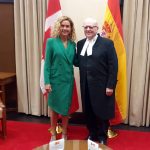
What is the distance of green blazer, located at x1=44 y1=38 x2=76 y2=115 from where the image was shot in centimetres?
271

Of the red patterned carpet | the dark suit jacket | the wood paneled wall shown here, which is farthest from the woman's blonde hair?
the wood paneled wall

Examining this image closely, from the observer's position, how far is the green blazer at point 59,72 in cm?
271

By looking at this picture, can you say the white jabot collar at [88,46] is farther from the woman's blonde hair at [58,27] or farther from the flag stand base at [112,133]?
the flag stand base at [112,133]

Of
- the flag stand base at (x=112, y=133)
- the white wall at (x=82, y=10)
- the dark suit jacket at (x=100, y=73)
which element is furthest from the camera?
the white wall at (x=82, y=10)

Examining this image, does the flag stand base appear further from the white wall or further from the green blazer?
the white wall

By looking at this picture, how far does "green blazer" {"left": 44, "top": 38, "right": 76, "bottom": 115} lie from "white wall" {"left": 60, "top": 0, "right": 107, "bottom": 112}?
0.80m

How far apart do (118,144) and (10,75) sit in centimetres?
188

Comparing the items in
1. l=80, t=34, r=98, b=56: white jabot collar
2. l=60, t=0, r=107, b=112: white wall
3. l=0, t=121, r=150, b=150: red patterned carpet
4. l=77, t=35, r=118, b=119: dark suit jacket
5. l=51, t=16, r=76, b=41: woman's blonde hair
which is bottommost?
Result: l=0, t=121, r=150, b=150: red patterned carpet

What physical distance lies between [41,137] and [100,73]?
1.13 metres

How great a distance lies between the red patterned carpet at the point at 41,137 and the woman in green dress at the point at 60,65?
50 cm

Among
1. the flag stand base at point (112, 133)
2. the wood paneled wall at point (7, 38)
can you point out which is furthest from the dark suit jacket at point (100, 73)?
the wood paneled wall at point (7, 38)

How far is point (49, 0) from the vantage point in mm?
3242

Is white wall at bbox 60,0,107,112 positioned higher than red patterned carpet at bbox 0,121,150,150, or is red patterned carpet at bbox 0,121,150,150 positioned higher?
white wall at bbox 60,0,107,112

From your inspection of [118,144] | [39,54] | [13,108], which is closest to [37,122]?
[13,108]
